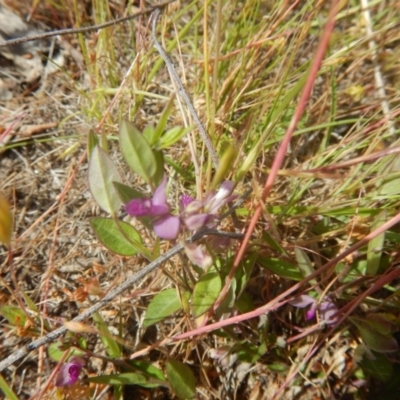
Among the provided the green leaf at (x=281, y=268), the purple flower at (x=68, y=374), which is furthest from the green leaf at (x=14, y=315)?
the green leaf at (x=281, y=268)

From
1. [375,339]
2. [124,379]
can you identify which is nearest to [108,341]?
[124,379]

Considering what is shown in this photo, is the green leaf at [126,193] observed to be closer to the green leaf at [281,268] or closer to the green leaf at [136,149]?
the green leaf at [136,149]

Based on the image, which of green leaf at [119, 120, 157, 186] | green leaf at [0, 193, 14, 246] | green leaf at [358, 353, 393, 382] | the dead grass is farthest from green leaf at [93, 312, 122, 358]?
green leaf at [358, 353, 393, 382]

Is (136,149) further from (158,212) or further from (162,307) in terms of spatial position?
(162,307)

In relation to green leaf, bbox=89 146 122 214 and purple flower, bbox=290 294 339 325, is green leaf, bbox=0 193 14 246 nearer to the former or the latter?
green leaf, bbox=89 146 122 214

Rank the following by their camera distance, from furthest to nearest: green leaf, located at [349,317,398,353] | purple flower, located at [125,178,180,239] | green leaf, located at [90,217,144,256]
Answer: green leaf, located at [349,317,398,353], green leaf, located at [90,217,144,256], purple flower, located at [125,178,180,239]
